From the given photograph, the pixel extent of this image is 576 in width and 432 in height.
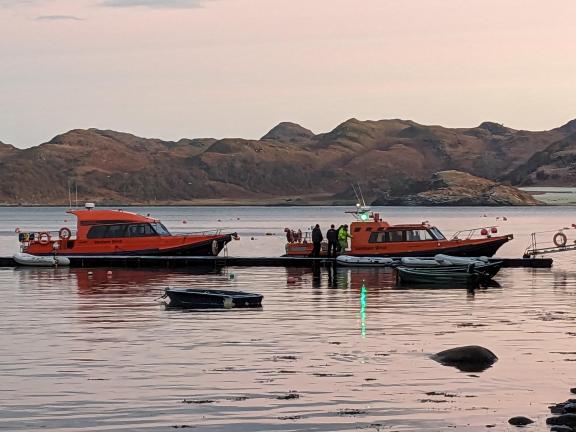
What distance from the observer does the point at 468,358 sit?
1081 inches

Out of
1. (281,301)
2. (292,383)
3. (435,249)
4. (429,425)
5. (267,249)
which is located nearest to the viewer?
(429,425)

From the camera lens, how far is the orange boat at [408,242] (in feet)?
196

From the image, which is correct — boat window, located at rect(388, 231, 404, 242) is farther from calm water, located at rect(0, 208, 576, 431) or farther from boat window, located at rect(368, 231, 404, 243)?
calm water, located at rect(0, 208, 576, 431)

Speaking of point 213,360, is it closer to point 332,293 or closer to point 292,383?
point 292,383

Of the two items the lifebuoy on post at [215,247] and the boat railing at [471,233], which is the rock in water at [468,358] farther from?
the lifebuoy on post at [215,247]

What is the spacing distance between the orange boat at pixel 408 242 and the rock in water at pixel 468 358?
31944 mm

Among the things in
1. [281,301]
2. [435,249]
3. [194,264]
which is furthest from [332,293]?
[194,264]

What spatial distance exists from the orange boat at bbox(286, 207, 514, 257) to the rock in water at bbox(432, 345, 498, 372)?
105ft

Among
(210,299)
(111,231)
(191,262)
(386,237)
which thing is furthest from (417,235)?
(210,299)

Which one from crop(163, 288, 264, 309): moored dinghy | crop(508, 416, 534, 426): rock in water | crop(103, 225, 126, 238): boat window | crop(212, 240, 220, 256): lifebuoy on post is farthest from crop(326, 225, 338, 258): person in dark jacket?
crop(508, 416, 534, 426): rock in water

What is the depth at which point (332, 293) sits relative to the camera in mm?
48250

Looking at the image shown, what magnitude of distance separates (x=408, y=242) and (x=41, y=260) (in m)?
20.2

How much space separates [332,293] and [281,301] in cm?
430

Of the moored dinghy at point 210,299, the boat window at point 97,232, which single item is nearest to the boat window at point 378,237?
the boat window at point 97,232
